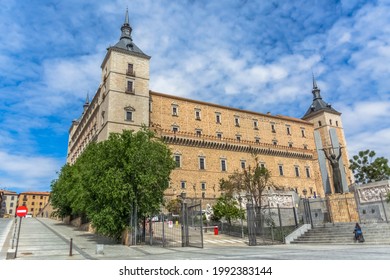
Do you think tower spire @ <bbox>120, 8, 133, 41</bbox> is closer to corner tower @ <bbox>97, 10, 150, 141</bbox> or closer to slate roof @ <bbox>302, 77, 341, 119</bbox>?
corner tower @ <bbox>97, 10, 150, 141</bbox>

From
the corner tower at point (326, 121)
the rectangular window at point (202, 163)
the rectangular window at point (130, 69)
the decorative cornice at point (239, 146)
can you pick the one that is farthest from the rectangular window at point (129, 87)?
the corner tower at point (326, 121)

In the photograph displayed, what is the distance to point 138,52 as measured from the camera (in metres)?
41.5

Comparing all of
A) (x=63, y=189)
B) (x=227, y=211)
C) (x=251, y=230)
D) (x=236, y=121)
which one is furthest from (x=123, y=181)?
(x=236, y=121)

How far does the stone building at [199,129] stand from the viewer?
38.7 meters

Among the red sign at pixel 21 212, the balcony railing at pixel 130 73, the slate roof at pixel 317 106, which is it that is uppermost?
the slate roof at pixel 317 106

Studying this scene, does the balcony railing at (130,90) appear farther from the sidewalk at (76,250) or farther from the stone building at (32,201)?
the stone building at (32,201)

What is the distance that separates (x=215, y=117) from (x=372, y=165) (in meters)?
24.3

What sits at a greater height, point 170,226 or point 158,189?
point 158,189

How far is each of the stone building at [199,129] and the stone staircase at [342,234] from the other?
46.2 ft

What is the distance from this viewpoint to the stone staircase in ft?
49.7

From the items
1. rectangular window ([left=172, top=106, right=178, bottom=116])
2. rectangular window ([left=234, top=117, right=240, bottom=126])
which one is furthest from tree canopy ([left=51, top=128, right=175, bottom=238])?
rectangular window ([left=234, top=117, right=240, bottom=126])
